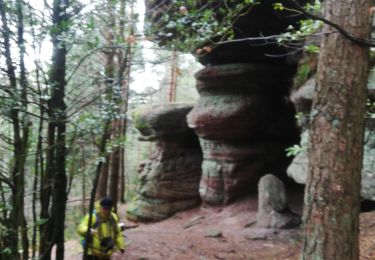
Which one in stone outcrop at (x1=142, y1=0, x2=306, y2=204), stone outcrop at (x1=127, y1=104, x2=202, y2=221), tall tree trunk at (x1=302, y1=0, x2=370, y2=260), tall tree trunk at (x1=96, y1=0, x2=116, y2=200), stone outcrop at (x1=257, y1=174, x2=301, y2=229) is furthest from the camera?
stone outcrop at (x1=127, y1=104, x2=202, y2=221)

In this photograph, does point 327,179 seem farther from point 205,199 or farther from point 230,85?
point 205,199

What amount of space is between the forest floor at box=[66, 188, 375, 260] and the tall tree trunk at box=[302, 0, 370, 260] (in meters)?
3.17

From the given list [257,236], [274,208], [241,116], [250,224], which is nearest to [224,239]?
→ [257,236]

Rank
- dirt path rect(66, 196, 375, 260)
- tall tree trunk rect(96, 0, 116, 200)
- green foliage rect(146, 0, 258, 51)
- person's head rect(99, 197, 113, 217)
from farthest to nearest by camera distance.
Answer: dirt path rect(66, 196, 375, 260) → person's head rect(99, 197, 113, 217) → green foliage rect(146, 0, 258, 51) → tall tree trunk rect(96, 0, 116, 200)

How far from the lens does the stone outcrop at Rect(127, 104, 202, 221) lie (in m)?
15.0


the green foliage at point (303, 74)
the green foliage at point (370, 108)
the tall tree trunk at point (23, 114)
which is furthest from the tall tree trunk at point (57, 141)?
the green foliage at point (303, 74)

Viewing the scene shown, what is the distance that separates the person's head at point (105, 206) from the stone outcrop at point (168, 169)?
27.4 ft

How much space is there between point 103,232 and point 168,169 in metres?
8.71

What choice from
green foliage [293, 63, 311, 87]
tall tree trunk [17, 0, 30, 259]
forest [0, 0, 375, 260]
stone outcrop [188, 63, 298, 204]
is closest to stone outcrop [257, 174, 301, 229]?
forest [0, 0, 375, 260]

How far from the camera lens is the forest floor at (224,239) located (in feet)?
25.5

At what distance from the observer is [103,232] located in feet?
22.0

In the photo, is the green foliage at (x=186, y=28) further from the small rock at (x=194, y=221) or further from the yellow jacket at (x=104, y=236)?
the small rock at (x=194, y=221)

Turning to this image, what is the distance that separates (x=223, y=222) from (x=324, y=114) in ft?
29.6

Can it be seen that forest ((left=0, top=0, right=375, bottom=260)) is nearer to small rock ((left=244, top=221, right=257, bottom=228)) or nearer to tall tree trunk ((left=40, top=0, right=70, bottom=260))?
tall tree trunk ((left=40, top=0, right=70, bottom=260))
